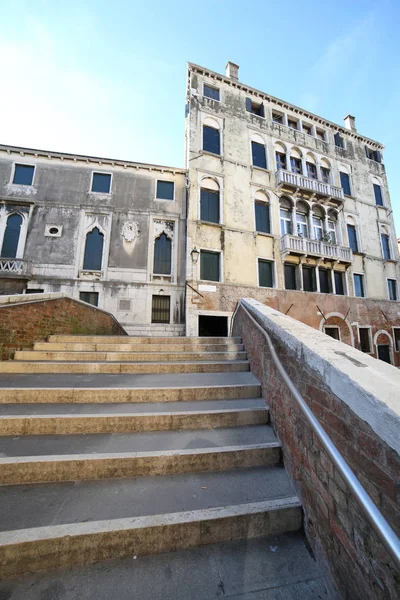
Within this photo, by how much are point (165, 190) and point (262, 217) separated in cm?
609

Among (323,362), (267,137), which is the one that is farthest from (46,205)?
(323,362)

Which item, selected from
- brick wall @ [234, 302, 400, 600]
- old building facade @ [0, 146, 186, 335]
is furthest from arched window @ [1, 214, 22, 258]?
brick wall @ [234, 302, 400, 600]

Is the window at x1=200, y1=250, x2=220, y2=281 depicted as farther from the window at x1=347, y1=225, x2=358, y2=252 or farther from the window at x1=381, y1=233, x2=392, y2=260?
the window at x1=381, y1=233, x2=392, y2=260

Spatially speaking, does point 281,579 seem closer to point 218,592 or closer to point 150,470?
point 218,592

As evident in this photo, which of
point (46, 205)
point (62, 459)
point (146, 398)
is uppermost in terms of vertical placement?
point (46, 205)

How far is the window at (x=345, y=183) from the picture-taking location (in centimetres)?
1724

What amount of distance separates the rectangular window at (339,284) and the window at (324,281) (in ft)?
2.06

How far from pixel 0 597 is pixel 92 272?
12.6 m

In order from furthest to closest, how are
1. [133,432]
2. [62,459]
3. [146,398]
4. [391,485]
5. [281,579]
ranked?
1. [146,398]
2. [133,432]
3. [62,459]
4. [281,579]
5. [391,485]

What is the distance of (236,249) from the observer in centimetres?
1284

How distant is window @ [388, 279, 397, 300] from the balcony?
7055mm

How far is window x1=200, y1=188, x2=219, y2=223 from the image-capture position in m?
12.9

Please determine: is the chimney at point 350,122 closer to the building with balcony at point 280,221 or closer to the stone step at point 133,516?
the building with balcony at point 280,221

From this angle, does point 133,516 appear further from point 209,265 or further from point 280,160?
point 280,160
